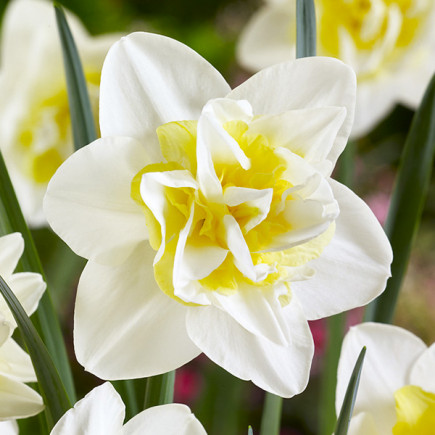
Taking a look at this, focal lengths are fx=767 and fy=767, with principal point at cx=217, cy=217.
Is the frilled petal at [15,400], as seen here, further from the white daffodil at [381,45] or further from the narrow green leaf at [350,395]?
the white daffodil at [381,45]

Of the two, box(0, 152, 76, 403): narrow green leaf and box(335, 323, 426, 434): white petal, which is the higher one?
box(0, 152, 76, 403): narrow green leaf

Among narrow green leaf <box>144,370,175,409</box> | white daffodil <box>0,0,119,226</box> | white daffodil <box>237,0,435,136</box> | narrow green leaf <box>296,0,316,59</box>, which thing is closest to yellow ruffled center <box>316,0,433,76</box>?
white daffodil <box>237,0,435,136</box>

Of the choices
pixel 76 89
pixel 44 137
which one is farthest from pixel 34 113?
pixel 76 89

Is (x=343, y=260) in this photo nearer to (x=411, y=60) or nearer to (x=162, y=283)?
(x=162, y=283)

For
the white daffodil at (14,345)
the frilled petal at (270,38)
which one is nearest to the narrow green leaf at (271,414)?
the white daffodil at (14,345)

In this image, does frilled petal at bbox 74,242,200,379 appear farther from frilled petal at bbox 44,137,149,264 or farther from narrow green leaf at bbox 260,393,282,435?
narrow green leaf at bbox 260,393,282,435

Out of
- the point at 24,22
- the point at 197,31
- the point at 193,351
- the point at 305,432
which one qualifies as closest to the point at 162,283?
the point at 193,351
